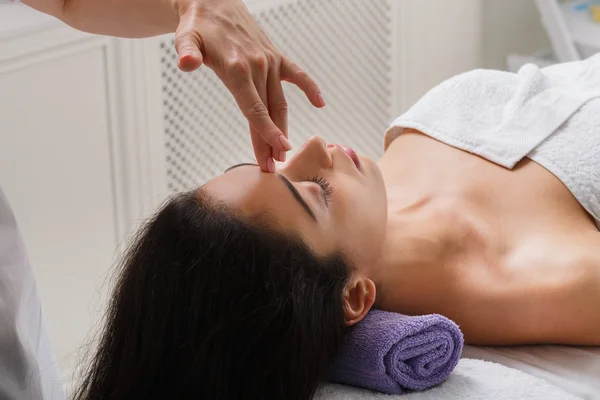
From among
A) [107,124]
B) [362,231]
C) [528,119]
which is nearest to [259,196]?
[362,231]

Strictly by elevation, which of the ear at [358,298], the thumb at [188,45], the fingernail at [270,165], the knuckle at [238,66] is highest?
the thumb at [188,45]

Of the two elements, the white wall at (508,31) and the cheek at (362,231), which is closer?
the cheek at (362,231)

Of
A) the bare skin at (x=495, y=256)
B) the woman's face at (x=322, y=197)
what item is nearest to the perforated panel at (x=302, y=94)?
the bare skin at (x=495, y=256)

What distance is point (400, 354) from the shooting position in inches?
55.2

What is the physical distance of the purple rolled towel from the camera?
4.58 ft

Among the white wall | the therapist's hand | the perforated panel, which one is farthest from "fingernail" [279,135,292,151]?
the white wall

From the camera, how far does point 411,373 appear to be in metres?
1.41

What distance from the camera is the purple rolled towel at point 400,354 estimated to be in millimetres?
1395

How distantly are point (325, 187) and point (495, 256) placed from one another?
13.0 inches

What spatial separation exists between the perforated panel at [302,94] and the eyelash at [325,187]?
100cm

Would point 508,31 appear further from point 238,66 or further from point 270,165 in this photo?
point 238,66

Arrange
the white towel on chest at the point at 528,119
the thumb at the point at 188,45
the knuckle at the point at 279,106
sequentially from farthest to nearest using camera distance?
1. the white towel on chest at the point at 528,119
2. the knuckle at the point at 279,106
3. the thumb at the point at 188,45

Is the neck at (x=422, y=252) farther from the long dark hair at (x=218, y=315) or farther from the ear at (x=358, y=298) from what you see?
the long dark hair at (x=218, y=315)

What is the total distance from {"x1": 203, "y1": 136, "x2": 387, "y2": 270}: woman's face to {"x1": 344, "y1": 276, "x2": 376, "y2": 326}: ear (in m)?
0.03
